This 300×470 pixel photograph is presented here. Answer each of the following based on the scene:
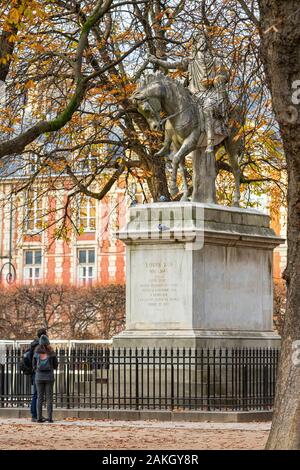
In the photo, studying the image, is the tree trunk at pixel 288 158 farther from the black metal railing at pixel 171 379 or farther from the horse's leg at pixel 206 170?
the horse's leg at pixel 206 170

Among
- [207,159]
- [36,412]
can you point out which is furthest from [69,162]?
[36,412]

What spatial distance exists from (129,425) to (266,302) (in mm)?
5194

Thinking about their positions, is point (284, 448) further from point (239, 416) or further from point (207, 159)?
point (207, 159)

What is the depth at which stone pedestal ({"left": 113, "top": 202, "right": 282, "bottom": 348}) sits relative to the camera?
987 inches

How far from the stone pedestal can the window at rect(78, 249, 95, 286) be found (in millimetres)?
65618

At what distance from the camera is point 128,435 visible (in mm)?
20578

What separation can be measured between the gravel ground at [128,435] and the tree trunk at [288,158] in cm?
350

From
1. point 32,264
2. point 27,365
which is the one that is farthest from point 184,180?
point 32,264

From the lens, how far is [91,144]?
35.6 meters

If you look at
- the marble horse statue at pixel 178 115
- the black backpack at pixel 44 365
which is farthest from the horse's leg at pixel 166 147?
the black backpack at pixel 44 365

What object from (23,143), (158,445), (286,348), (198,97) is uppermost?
(198,97)

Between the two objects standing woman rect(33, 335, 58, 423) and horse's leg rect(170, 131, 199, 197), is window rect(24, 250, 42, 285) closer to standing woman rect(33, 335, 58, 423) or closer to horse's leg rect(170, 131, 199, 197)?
horse's leg rect(170, 131, 199, 197)

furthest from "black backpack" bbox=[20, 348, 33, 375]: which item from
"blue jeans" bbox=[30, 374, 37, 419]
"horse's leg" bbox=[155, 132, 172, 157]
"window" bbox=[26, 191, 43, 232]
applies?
"window" bbox=[26, 191, 43, 232]

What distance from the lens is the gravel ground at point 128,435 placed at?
61.4ft
